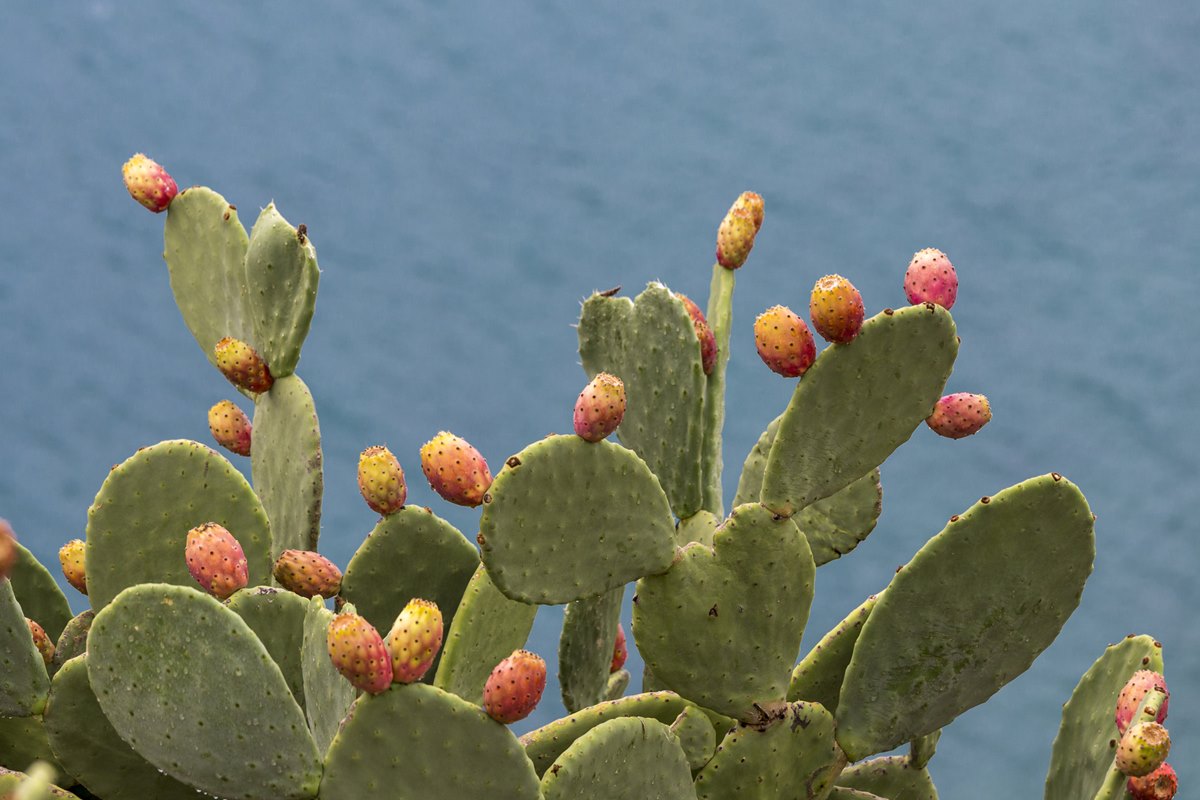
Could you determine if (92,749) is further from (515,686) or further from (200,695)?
(515,686)

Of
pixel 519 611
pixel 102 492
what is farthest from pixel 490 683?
pixel 102 492

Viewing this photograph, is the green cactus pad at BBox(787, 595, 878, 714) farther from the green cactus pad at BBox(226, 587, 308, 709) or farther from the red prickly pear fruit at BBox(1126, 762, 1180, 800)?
the green cactus pad at BBox(226, 587, 308, 709)

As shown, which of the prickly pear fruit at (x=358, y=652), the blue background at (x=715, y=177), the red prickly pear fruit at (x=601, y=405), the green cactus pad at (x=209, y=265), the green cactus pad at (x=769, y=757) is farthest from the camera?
the blue background at (x=715, y=177)

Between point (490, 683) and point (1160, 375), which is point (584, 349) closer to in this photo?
point (490, 683)

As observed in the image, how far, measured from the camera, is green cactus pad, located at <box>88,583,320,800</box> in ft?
2.71

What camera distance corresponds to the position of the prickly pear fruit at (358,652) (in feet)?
2.41

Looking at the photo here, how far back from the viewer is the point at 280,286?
3.74ft

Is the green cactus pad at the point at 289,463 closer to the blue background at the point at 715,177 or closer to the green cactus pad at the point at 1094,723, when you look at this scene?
the green cactus pad at the point at 1094,723

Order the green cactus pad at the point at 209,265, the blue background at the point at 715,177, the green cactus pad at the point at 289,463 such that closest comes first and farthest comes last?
the green cactus pad at the point at 289,463
the green cactus pad at the point at 209,265
the blue background at the point at 715,177

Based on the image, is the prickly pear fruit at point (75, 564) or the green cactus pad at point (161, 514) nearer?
the green cactus pad at point (161, 514)

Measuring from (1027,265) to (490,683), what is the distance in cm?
324

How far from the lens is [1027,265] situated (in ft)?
12.5

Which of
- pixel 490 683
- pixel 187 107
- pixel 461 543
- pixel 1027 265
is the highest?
pixel 187 107

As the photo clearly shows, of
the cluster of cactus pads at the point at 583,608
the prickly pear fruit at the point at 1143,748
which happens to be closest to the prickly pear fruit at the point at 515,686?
the cluster of cactus pads at the point at 583,608
